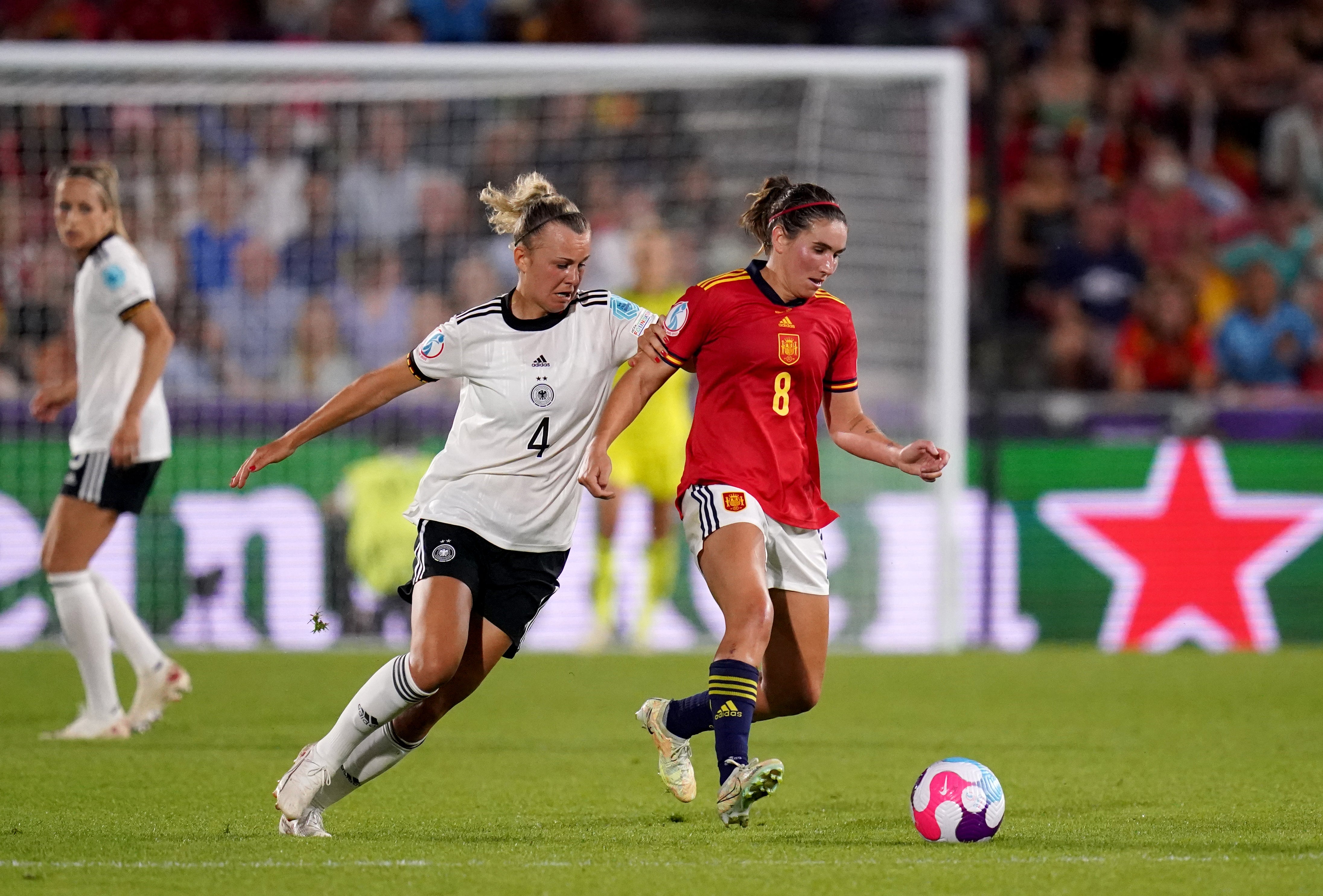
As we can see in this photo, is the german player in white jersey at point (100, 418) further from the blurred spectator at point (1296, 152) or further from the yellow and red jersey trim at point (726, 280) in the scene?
the blurred spectator at point (1296, 152)

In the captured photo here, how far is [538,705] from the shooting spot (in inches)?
361

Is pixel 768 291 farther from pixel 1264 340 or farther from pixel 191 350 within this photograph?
pixel 1264 340

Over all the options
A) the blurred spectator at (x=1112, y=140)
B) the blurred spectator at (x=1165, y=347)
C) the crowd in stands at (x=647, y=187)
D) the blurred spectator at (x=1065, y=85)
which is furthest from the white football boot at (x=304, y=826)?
the blurred spectator at (x=1065, y=85)

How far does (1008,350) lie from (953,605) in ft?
10.8

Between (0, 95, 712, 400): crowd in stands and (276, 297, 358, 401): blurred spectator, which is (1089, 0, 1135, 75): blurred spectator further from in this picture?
(276, 297, 358, 401): blurred spectator

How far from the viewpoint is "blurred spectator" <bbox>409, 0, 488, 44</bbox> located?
15.6 metres

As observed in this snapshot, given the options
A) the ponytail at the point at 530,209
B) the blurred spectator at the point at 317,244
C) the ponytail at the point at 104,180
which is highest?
the blurred spectator at the point at 317,244

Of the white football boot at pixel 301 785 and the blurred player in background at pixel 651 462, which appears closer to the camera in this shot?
the white football boot at pixel 301 785

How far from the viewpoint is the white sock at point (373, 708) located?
17.1 feet

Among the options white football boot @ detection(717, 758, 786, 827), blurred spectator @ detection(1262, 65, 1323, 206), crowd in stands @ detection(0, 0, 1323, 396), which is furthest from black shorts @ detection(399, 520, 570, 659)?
blurred spectator @ detection(1262, 65, 1323, 206)

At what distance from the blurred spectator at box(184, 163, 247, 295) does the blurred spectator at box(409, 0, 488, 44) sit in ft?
13.5

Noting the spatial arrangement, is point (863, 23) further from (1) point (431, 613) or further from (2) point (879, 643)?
(1) point (431, 613)

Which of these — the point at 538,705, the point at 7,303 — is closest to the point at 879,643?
the point at 538,705

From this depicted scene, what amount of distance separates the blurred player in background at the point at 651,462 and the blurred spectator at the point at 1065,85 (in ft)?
18.7
